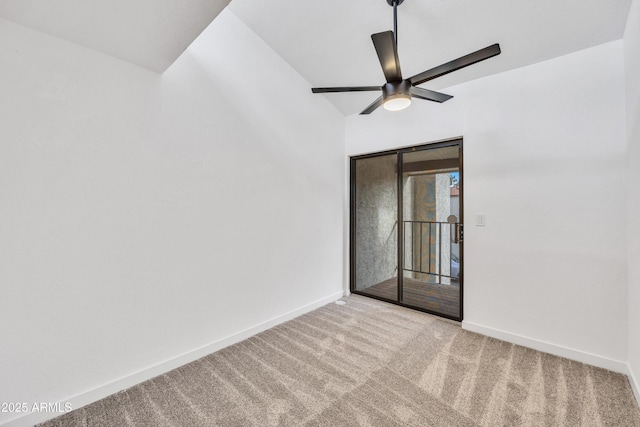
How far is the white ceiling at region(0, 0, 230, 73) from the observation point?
1344 millimetres

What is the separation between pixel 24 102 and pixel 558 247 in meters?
3.87

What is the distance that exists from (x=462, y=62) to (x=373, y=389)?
7.19ft

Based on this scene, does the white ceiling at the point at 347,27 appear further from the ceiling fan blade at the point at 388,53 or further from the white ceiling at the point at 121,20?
the ceiling fan blade at the point at 388,53

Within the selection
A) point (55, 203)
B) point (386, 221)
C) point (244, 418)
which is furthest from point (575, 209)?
point (55, 203)

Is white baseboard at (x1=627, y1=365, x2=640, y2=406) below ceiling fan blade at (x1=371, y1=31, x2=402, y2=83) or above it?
below

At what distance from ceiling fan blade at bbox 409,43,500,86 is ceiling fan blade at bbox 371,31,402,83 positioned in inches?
6.4

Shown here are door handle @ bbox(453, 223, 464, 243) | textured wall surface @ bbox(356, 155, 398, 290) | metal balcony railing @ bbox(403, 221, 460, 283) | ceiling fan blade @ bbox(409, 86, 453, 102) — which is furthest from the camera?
textured wall surface @ bbox(356, 155, 398, 290)

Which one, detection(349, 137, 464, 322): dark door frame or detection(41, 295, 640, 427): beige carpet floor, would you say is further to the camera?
detection(349, 137, 464, 322): dark door frame

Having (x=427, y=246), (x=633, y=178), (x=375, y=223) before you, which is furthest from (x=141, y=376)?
(x=633, y=178)

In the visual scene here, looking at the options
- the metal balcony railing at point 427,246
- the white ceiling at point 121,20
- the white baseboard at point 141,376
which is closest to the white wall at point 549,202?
the metal balcony railing at point 427,246

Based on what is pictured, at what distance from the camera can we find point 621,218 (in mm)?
2016

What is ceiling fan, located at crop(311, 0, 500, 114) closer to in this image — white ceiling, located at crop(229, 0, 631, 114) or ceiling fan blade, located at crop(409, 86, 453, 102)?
ceiling fan blade, located at crop(409, 86, 453, 102)

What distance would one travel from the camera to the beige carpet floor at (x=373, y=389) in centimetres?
157

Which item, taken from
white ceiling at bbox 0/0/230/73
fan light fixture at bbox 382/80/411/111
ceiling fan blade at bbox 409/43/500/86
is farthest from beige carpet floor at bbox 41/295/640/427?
white ceiling at bbox 0/0/230/73
